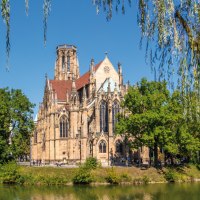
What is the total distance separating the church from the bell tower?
12445 millimetres

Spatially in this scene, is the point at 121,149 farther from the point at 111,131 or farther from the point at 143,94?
the point at 143,94

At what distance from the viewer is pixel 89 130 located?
69188 millimetres

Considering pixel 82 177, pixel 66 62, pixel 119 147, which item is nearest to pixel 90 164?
pixel 82 177

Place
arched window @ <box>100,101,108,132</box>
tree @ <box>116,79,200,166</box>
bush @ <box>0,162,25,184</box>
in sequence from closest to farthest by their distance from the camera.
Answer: tree @ <box>116,79,200,166</box>
bush @ <box>0,162,25,184</box>
arched window @ <box>100,101,108,132</box>

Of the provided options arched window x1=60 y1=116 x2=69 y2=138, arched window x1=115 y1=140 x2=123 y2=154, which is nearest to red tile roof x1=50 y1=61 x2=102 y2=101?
arched window x1=60 y1=116 x2=69 y2=138

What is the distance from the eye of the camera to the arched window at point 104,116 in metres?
68.8

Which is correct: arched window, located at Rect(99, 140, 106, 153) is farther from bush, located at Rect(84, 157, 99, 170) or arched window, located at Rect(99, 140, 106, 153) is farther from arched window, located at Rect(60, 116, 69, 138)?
bush, located at Rect(84, 157, 99, 170)

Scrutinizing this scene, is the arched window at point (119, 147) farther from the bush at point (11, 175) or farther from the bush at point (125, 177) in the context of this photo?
the bush at point (11, 175)

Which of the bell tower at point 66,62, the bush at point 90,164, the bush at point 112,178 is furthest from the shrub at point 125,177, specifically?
the bell tower at point 66,62

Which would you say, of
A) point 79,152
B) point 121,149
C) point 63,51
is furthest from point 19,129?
point 63,51

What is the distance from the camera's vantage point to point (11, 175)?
52.2 m

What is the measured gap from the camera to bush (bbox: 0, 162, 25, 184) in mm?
51938

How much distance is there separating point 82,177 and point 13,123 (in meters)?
14.9

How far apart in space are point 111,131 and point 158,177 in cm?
1724
